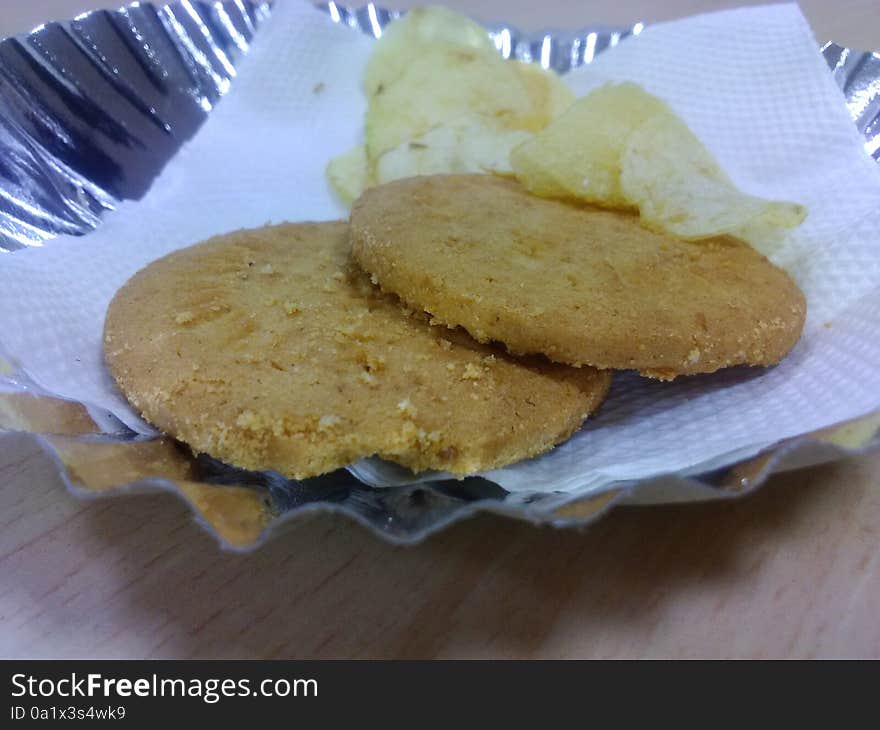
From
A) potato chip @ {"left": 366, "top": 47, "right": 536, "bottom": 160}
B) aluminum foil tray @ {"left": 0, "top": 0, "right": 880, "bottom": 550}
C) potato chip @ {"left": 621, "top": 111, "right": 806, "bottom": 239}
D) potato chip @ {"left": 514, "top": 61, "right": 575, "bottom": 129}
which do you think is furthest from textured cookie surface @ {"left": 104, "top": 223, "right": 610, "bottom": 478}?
potato chip @ {"left": 514, "top": 61, "right": 575, "bottom": 129}

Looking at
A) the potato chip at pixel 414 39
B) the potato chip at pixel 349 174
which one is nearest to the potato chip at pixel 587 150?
the potato chip at pixel 349 174

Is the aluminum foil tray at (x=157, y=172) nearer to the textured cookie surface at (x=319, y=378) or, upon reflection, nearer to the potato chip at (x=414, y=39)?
the textured cookie surface at (x=319, y=378)

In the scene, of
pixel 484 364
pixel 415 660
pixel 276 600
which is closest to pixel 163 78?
pixel 484 364

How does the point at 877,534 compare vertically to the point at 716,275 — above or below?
below

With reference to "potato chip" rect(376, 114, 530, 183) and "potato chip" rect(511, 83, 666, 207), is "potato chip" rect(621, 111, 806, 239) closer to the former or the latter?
"potato chip" rect(511, 83, 666, 207)
